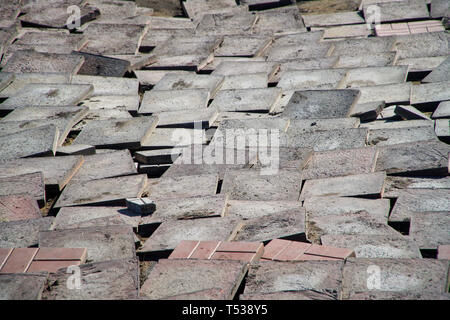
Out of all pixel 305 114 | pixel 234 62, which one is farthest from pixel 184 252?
pixel 234 62

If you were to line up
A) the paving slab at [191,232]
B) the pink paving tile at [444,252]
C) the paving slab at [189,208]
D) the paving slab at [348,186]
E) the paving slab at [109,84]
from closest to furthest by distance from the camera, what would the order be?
→ the pink paving tile at [444,252] → the paving slab at [191,232] → the paving slab at [189,208] → the paving slab at [348,186] → the paving slab at [109,84]

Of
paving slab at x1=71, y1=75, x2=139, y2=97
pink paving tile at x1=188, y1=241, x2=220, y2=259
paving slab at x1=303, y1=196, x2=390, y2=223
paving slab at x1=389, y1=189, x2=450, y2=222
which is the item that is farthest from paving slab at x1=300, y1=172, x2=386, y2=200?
paving slab at x1=71, y1=75, x2=139, y2=97

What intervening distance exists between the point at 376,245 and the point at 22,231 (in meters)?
2.21

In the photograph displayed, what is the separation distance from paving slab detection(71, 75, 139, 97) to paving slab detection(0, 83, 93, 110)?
0.62ft

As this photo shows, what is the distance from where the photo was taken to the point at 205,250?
3459 mm

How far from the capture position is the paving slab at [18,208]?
4.12 metres

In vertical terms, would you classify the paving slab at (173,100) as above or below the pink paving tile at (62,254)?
below

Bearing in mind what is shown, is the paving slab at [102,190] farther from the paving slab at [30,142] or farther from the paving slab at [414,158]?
the paving slab at [414,158]

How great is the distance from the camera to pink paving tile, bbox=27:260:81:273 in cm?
332

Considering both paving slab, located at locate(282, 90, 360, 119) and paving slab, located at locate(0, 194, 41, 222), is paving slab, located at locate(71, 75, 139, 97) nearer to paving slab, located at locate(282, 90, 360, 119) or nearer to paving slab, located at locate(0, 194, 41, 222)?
paving slab, located at locate(282, 90, 360, 119)

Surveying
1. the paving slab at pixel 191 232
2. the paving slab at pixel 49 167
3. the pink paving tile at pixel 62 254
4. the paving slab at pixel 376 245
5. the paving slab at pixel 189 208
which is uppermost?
the pink paving tile at pixel 62 254

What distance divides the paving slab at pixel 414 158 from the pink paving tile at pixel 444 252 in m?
1.18

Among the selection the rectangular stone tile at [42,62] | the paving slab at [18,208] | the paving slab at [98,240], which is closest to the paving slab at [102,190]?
the paving slab at [18,208]

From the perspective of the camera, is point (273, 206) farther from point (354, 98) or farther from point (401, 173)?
point (354, 98)
